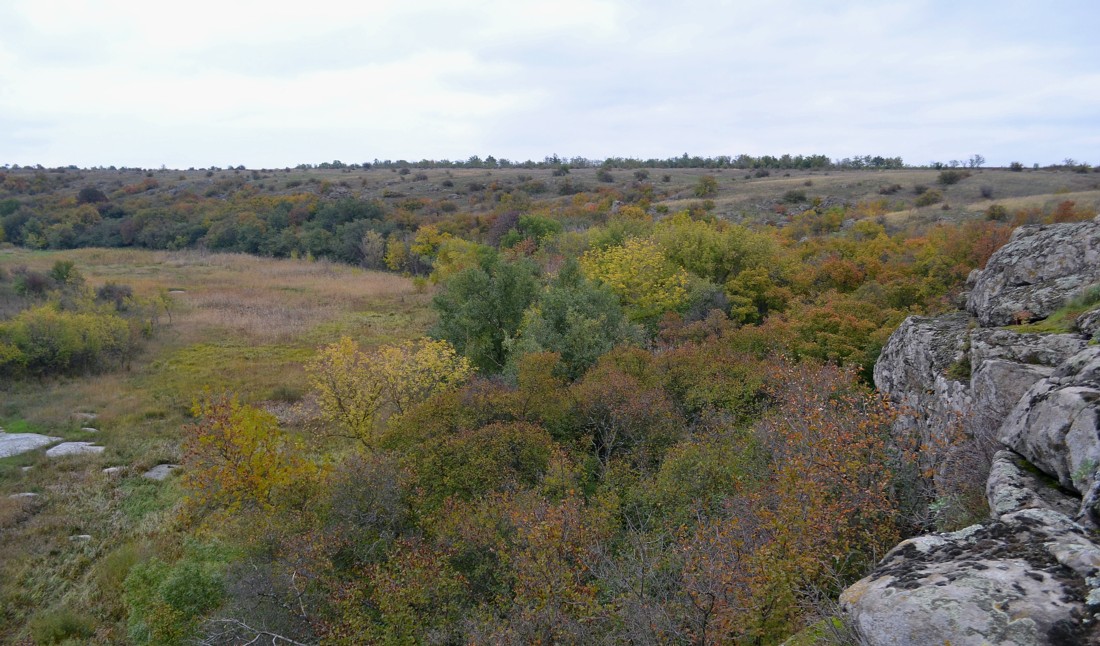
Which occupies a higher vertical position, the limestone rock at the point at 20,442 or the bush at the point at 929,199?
the bush at the point at 929,199

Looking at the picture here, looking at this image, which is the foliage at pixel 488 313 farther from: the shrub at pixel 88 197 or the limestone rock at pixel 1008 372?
the shrub at pixel 88 197

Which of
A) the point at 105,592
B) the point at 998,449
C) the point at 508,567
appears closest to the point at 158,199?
the point at 105,592

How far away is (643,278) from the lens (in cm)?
2733

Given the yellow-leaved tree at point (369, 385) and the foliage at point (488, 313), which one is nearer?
the yellow-leaved tree at point (369, 385)

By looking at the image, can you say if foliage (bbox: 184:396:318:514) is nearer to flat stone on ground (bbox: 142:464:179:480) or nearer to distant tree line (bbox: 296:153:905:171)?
flat stone on ground (bbox: 142:464:179:480)

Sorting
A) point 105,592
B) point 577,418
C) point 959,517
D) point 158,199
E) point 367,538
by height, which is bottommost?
point 105,592

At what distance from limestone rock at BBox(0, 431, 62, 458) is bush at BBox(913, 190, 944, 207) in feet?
186

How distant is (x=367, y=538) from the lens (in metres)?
11.5

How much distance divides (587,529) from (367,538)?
4.82 meters

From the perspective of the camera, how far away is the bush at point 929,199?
47781 mm

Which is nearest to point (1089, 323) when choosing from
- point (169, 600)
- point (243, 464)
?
point (169, 600)

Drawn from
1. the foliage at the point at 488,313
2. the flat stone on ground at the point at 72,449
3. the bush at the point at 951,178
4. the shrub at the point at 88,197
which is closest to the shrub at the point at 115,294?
the flat stone on ground at the point at 72,449

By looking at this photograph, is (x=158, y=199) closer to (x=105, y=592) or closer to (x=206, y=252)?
(x=206, y=252)

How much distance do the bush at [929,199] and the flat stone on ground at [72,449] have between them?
5516 cm
